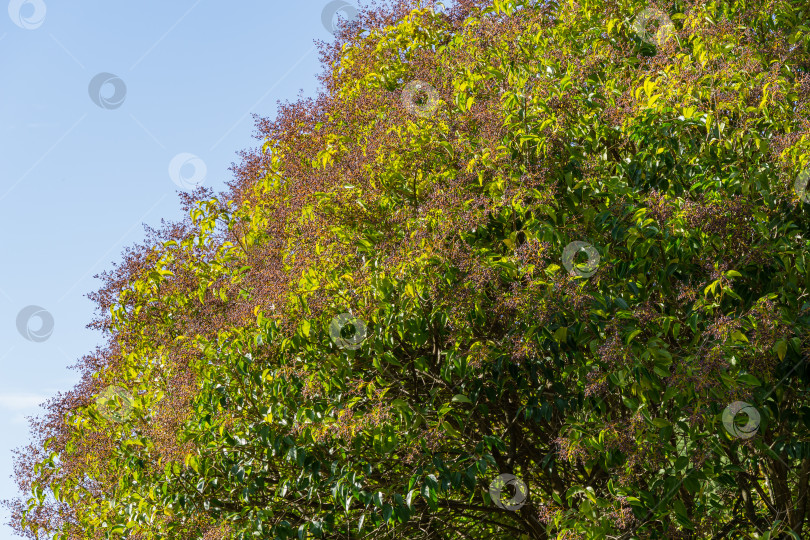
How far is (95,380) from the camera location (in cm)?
796

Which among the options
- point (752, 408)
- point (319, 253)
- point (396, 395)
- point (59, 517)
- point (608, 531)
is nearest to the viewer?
point (752, 408)

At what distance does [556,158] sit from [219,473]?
3.67 meters

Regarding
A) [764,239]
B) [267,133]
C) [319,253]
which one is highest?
[267,133]

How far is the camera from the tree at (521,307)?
4.80 meters

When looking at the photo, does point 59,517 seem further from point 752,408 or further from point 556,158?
point 752,408

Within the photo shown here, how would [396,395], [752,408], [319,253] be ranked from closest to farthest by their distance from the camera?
1. [752,408]
2. [319,253]
3. [396,395]

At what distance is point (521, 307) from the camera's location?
4.93 meters

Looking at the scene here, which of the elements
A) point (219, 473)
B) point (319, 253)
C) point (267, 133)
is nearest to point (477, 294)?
point (319, 253)

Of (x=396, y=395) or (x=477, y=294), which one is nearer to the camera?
(x=477, y=294)

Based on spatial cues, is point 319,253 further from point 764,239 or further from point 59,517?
point 59,517

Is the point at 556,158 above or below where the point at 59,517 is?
below

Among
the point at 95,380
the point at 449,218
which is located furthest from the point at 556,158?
the point at 95,380

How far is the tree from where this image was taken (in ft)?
15.8

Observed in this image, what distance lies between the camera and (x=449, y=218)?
5160 mm
